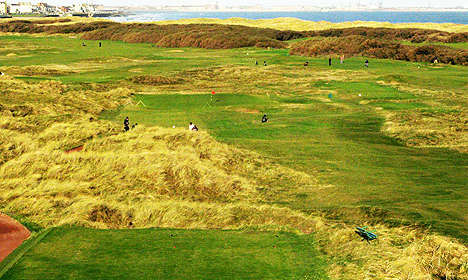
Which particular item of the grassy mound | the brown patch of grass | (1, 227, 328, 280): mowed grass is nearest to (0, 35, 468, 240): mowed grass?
the brown patch of grass

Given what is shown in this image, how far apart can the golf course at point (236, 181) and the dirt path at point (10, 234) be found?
1.04 feet

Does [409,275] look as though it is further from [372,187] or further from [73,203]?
[73,203]

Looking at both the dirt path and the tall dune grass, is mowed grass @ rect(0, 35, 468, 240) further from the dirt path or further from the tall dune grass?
the dirt path

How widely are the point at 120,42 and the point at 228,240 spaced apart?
126 meters

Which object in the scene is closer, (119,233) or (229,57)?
(119,233)

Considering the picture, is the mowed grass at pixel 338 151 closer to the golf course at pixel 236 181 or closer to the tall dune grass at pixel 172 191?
the golf course at pixel 236 181

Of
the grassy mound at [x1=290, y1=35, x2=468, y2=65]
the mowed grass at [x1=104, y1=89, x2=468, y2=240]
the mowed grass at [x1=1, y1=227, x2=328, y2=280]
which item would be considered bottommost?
the mowed grass at [x1=104, y1=89, x2=468, y2=240]

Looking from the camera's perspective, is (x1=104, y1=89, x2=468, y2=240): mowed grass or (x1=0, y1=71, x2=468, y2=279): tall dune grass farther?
(x1=104, y1=89, x2=468, y2=240): mowed grass

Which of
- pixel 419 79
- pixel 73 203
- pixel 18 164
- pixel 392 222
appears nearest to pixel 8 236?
pixel 73 203

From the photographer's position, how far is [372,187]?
68.7ft

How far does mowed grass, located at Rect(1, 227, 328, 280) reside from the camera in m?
11.8

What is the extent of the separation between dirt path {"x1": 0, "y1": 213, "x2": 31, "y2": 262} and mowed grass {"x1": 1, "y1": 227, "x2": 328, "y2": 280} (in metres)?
0.90

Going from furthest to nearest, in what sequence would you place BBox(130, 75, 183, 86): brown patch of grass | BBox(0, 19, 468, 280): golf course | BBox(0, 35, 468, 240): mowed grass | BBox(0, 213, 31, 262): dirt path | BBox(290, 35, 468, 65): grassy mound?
BBox(290, 35, 468, 65): grassy mound
BBox(130, 75, 183, 86): brown patch of grass
BBox(0, 35, 468, 240): mowed grass
BBox(0, 213, 31, 262): dirt path
BBox(0, 19, 468, 280): golf course

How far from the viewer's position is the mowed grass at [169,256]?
1182cm
